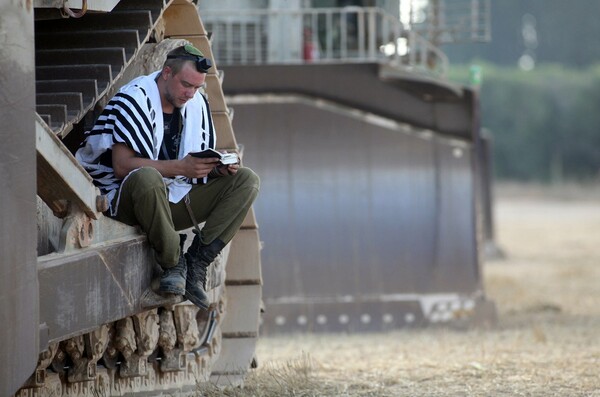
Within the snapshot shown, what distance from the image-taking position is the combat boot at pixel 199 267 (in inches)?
256

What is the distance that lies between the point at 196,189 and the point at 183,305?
2.66 ft

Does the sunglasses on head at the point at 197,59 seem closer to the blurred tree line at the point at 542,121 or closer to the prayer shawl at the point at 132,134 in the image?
the prayer shawl at the point at 132,134

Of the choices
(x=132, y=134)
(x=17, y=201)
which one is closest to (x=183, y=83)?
(x=132, y=134)

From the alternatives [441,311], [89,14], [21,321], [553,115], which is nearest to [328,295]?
[441,311]

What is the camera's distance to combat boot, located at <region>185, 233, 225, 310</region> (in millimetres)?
6500

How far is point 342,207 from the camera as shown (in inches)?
501

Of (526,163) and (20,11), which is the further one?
(526,163)

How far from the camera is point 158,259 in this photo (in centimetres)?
635

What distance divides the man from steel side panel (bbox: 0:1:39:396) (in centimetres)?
127

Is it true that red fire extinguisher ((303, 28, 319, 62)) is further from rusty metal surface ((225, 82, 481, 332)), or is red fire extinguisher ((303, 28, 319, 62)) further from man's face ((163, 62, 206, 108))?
man's face ((163, 62, 206, 108))

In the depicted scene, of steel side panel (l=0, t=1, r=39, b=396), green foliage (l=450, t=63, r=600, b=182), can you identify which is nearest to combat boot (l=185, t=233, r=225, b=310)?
steel side panel (l=0, t=1, r=39, b=396)

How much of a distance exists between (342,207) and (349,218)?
0.38 feet

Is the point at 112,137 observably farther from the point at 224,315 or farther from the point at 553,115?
the point at 553,115

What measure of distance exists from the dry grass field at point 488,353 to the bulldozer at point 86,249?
350 millimetres
